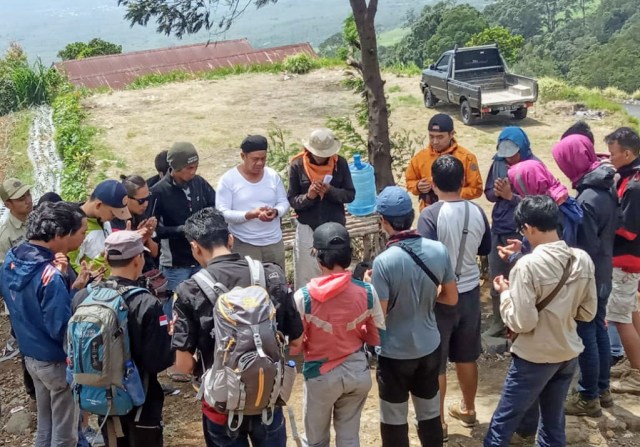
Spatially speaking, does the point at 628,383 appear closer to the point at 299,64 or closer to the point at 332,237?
the point at 332,237

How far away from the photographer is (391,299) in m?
3.55

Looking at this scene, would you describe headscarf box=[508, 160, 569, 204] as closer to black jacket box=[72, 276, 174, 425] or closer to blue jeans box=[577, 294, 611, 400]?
blue jeans box=[577, 294, 611, 400]

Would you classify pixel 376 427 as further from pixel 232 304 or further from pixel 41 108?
pixel 41 108

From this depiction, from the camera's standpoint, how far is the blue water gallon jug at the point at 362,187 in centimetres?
672

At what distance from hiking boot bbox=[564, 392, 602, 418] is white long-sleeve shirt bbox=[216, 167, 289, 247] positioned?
8.18 ft

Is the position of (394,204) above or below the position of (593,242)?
above

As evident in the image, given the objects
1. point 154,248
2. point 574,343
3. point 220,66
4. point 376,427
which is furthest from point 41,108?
point 574,343

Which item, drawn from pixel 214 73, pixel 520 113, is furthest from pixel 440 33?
pixel 520 113

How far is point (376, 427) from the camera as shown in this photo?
4.48 meters

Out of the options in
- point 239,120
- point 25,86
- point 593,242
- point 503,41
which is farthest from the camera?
point 503,41

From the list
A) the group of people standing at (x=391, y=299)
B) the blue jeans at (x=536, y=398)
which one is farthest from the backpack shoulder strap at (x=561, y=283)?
the blue jeans at (x=536, y=398)

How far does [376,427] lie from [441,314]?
3.39ft

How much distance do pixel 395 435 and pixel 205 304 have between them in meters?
1.52

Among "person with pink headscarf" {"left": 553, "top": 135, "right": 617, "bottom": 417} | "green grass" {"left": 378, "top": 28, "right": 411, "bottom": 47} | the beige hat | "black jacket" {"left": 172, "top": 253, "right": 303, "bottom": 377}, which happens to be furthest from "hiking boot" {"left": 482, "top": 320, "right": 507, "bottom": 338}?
"green grass" {"left": 378, "top": 28, "right": 411, "bottom": 47}
